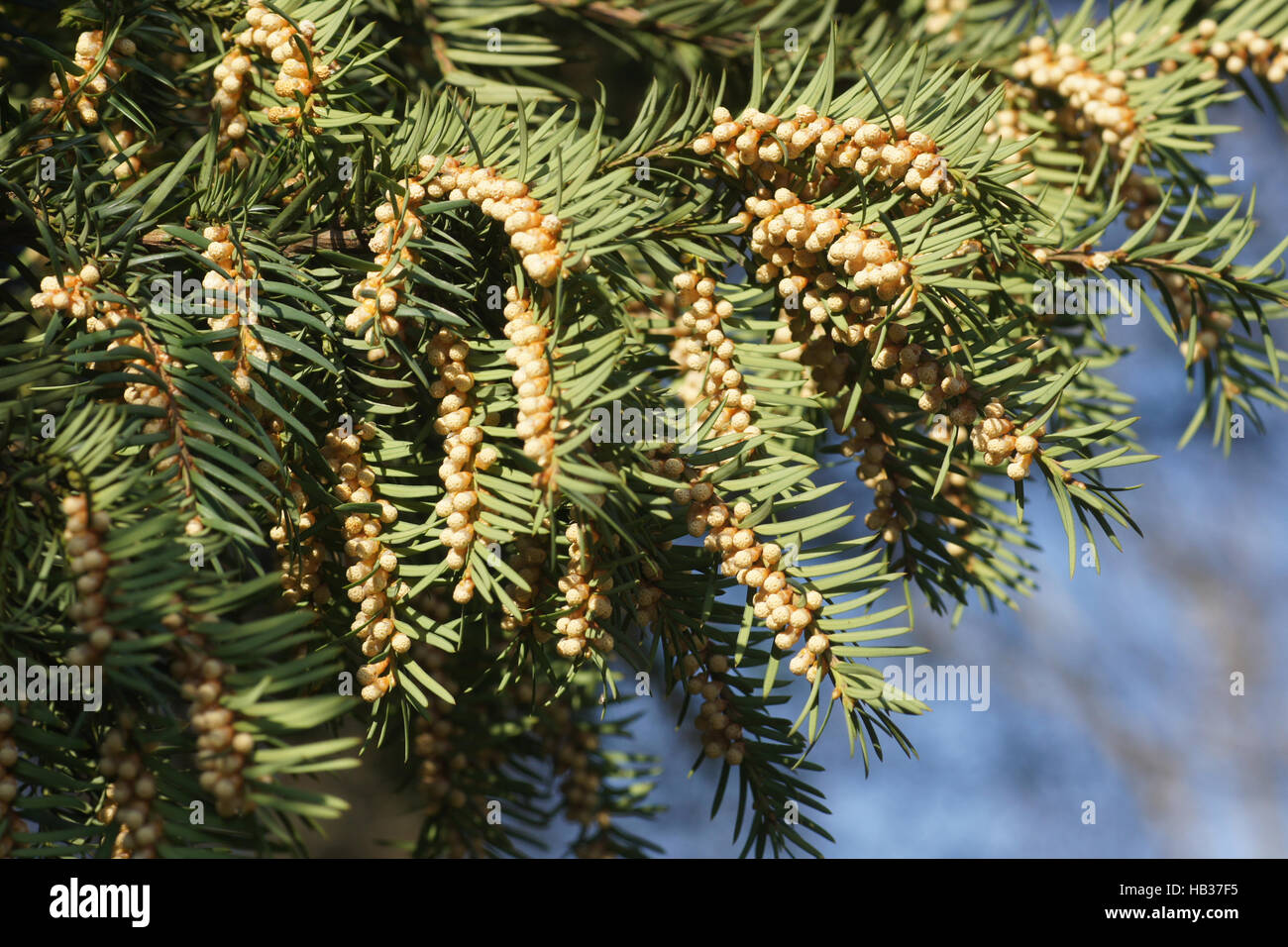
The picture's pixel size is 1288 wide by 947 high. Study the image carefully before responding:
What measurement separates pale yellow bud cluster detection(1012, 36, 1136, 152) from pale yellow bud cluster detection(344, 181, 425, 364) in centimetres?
40

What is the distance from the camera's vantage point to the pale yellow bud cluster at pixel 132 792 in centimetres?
28

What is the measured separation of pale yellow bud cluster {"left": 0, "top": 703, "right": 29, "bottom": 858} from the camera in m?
0.29

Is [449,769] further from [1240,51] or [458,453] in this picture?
[1240,51]

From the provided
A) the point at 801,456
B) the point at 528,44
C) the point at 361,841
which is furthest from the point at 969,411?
the point at 361,841

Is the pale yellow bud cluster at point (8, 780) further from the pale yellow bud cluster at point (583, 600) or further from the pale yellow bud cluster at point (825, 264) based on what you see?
the pale yellow bud cluster at point (825, 264)

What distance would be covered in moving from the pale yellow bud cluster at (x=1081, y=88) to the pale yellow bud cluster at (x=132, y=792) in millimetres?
571

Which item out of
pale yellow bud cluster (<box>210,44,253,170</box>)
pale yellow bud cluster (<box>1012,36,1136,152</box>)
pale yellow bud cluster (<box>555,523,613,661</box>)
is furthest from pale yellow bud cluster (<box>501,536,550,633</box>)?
pale yellow bud cluster (<box>1012,36,1136,152</box>)

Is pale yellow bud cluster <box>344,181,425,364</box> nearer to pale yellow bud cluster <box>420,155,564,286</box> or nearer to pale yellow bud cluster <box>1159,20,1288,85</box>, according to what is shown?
pale yellow bud cluster <box>420,155,564,286</box>

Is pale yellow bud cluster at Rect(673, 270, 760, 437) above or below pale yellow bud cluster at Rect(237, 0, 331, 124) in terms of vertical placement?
below

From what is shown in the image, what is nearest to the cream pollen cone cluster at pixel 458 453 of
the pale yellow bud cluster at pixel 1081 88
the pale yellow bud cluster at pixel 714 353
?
the pale yellow bud cluster at pixel 714 353

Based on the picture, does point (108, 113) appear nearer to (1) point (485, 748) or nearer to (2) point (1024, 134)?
(1) point (485, 748)

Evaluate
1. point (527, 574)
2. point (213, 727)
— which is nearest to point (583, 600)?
point (527, 574)

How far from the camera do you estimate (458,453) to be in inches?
13.8

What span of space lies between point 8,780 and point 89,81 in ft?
0.94
